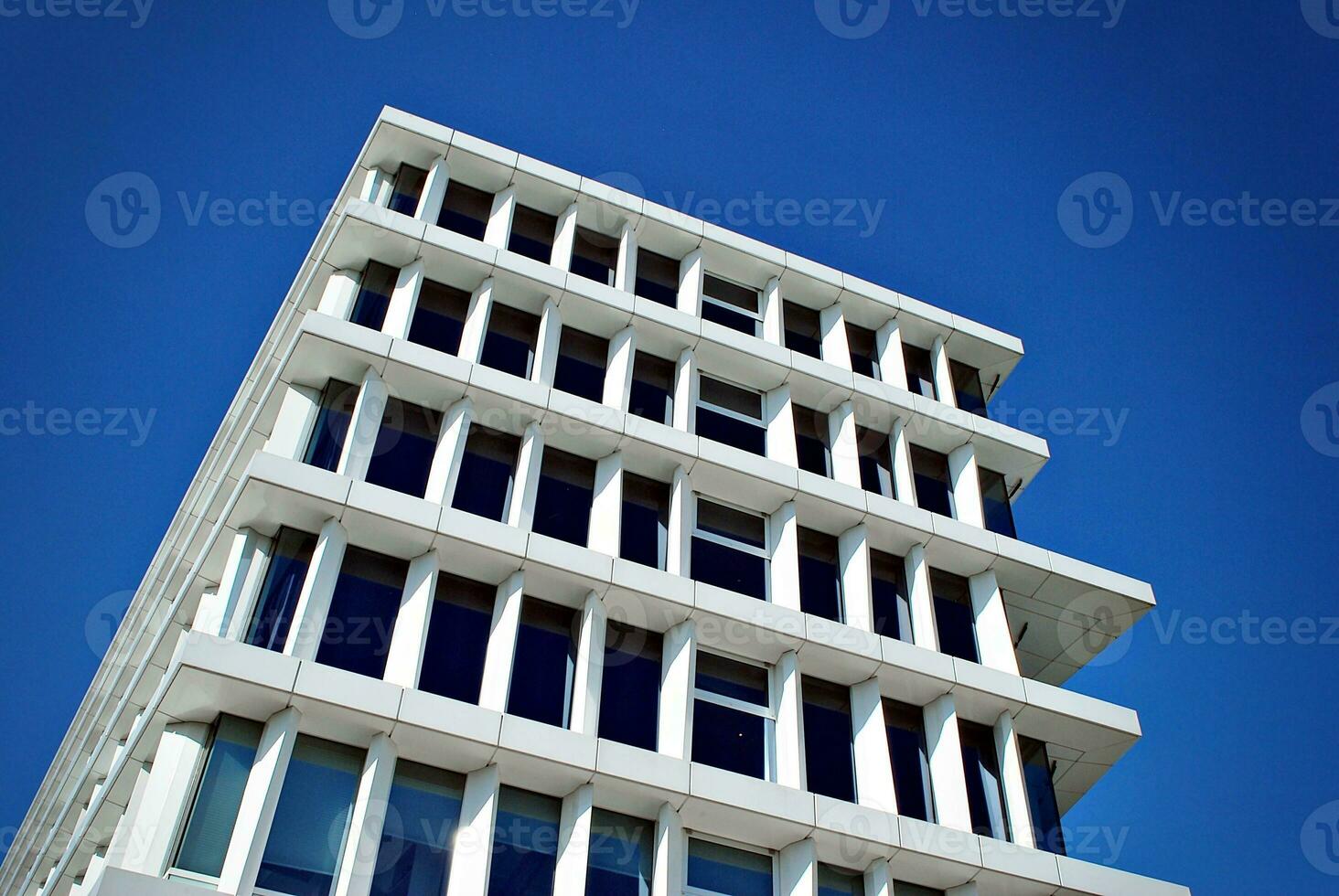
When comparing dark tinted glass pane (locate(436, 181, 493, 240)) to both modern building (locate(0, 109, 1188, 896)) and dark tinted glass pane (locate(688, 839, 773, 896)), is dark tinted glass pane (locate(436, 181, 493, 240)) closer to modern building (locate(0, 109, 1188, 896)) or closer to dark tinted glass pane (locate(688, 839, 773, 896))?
modern building (locate(0, 109, 1188, 896))

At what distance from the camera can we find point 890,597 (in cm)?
2169

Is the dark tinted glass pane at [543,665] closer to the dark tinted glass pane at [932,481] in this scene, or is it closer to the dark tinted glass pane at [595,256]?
the dark tinted glass pane at [595,256]

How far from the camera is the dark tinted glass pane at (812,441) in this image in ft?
76.6

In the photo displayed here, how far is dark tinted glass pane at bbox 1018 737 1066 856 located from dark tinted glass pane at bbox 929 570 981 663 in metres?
1.73

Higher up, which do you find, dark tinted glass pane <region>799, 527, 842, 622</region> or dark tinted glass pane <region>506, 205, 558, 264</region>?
dark tinted glass pane <region>506, 205, 558, 264</region>

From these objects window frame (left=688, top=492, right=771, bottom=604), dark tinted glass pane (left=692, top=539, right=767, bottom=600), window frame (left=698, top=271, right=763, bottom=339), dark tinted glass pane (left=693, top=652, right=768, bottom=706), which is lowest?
dark tinted glass pane (left=693, top=652, right=768, bottom=706)

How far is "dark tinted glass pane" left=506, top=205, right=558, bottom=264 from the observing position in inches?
962

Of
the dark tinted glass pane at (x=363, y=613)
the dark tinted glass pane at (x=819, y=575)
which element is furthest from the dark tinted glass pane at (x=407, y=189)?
the dark tinted glass pane at (x=819, y=575)

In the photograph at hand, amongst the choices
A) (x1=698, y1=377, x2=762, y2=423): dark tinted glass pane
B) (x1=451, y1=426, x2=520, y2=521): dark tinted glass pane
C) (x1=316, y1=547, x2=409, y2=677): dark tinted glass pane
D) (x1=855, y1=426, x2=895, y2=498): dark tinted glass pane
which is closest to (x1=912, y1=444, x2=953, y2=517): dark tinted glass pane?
(x1=855, y1=426, x2=895, y2=498): dark tinted glass pane

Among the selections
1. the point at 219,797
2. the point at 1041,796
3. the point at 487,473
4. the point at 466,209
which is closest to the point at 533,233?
the point at 466,209

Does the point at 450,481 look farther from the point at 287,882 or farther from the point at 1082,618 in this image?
the point at 1082,618

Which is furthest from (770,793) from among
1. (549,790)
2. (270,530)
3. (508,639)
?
(270,530)

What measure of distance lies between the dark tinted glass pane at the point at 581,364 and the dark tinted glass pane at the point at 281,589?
229 inches

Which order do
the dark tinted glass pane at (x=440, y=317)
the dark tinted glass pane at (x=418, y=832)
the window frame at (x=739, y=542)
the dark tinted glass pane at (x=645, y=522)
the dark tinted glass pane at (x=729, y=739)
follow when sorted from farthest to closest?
the dark tinted glass pane at (x=440, y=317)
the window frame at (x=739, y=542)
the dark tinted glass pane at (x=645, y=522)
the dark tinted glass pane at (x=729, y=739)
the dark tinted glass pane at (x=418, y=832)
